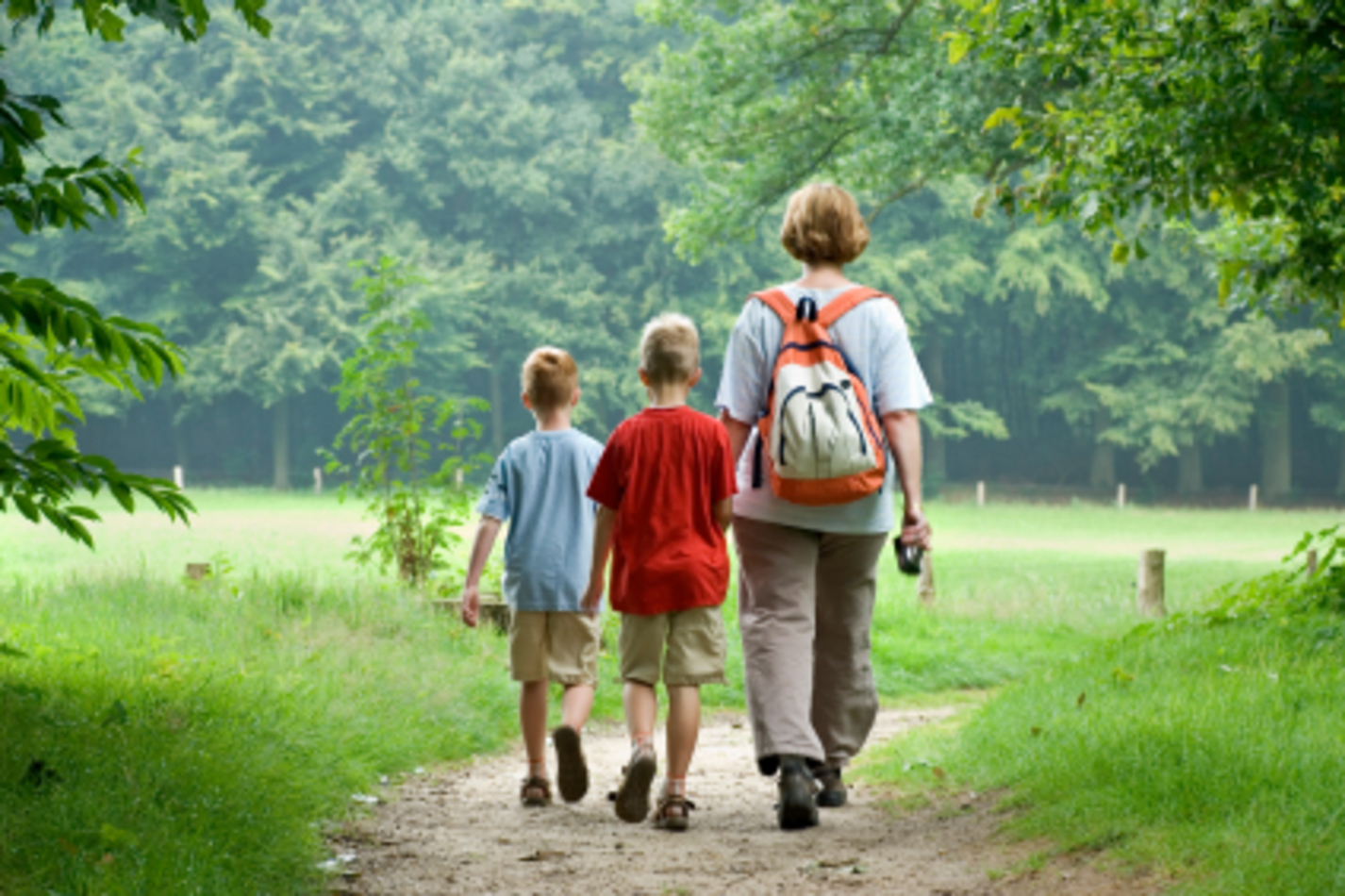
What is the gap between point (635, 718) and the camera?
486 cm

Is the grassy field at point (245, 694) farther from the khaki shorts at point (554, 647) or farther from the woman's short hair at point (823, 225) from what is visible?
the woman's short hair at point (823, 225)

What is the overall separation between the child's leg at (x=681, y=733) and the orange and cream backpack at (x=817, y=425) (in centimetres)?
82

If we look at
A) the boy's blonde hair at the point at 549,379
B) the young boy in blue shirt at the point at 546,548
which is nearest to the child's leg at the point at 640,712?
the young boy in blue shirt at the point at 546,548

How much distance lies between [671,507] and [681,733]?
79 cm

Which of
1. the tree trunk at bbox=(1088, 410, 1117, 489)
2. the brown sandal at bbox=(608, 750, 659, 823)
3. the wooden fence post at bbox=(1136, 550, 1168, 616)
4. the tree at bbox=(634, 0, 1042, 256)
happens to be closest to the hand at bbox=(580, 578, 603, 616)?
the brown sandal at bbox=(608, 750, 659, 823)

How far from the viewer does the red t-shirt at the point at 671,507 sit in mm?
4785

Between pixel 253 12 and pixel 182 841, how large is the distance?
244 cm

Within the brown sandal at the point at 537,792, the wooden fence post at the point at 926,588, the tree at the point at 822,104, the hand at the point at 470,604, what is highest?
the tree at the point at 822,104

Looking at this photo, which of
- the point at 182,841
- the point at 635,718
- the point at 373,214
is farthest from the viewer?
the point at 373,214

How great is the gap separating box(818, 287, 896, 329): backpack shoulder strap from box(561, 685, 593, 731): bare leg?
5.86ft

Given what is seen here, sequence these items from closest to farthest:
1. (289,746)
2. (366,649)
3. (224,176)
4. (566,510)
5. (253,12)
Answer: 1. (253,12)
2. (289,746)
3. (566,510)
4. (366,649)
5. (224,176)

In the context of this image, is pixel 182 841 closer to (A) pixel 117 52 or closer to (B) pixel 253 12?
(B) pixel 253 12

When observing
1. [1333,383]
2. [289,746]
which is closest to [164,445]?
[1333,383]

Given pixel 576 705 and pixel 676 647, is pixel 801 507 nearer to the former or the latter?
pixel 676 647
